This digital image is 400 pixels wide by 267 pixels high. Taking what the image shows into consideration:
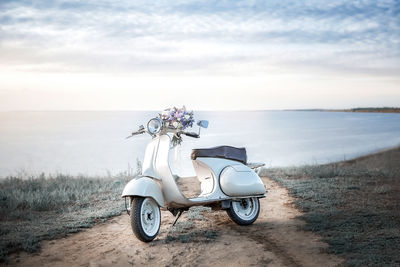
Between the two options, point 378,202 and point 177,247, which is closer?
point 177,247

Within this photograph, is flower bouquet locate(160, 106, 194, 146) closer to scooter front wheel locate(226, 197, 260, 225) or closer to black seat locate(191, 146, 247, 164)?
black seat locate(191, 146, 247, 164)

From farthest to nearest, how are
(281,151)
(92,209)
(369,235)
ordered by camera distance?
(281,151) → (92,209) → (369,235)

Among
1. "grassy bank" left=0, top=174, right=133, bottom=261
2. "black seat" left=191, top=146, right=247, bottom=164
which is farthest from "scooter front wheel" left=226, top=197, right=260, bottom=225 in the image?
"grassy bank" left=0, top=174, right=133, bottom=261

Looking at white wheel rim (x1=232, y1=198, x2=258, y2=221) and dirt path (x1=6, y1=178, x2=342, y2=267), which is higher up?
white wheel rim (x1=232, y1=198, x2=258, y2=221)

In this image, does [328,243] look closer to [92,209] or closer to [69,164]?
[92,209]

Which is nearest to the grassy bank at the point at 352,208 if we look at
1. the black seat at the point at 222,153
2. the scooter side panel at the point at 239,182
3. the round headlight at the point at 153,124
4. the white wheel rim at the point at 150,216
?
the scooter side panel at the point at 239,182

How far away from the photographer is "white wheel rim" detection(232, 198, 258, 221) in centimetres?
608

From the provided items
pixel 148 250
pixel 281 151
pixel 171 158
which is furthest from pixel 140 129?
pixel 281 151

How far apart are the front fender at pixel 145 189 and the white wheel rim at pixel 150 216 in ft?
0.42

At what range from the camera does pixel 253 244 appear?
16.5 feet

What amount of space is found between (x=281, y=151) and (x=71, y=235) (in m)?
28.2

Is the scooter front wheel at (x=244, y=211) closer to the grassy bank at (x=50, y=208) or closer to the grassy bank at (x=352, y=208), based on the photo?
the grassy bank at (x=352, y=208)

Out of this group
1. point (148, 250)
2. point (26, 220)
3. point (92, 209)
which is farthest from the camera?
point (92, 209)

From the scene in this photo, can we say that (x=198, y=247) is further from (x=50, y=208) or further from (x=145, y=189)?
(x=50, y=208)
